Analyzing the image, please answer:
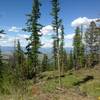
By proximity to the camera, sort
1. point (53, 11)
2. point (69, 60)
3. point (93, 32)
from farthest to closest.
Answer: point (69, 60) < point (93, 32) < point (53, 11)

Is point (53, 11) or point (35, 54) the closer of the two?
point (53, 11)

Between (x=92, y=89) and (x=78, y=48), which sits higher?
(x=78, y=48)

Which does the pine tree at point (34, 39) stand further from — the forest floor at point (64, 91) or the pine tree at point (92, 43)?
the pine tree at point (92, 43)

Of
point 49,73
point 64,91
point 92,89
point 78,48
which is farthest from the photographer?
point 78,48

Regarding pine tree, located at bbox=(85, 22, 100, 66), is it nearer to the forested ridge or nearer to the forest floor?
the forested ridge

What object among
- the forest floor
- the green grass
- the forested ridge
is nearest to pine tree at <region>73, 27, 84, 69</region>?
the forested ridge

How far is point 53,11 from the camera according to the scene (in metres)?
40.0

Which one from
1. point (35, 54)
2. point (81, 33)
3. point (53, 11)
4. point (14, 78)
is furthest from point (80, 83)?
point (14, 78)

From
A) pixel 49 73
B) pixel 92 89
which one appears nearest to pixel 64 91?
pixel 92 89

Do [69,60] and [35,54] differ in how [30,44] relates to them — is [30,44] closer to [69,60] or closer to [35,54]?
[35,54]

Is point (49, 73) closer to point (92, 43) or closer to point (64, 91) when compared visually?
point (92, 43)

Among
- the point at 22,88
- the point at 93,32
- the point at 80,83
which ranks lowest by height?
the point at 80,83

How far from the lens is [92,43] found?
7212 centimetres

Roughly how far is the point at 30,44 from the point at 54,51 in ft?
112
